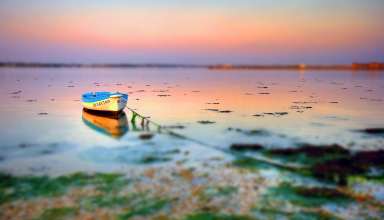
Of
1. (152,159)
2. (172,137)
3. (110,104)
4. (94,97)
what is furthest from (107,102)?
(152,159)

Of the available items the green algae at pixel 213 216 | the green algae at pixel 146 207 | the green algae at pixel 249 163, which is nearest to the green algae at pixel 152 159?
the green algae at pixel 249 163

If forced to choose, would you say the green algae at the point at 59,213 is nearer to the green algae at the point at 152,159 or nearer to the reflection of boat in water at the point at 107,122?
the green algae at the point at 152,159

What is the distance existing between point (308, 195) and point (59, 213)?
18.7 feet

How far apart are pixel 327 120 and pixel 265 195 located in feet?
43.2

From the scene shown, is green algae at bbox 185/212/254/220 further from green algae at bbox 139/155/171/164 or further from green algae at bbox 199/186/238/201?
green algae at bbox 139/155/171/164

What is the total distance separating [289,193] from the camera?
323 inches

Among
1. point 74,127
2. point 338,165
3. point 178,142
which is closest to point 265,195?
point 338,165

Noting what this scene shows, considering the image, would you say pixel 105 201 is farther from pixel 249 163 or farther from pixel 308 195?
pixel 249 163

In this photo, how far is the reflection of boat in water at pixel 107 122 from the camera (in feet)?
52.9

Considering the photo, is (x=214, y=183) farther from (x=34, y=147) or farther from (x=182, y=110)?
(x=182, y=110)

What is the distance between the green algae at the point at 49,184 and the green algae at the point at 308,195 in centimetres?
397

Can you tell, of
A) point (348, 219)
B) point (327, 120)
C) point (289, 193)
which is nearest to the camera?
point (348, 219)

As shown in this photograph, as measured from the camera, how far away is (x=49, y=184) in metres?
8.72

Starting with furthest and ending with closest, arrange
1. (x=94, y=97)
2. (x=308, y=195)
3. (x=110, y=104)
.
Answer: (x=94, y=97), (x=110, y=104), (x=308, y=195)
